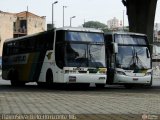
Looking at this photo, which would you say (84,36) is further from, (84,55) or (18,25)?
(18,25)

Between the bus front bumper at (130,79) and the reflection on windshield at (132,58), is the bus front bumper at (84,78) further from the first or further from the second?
the reflection on windshield at (132,58)

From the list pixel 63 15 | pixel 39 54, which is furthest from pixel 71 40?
pixel 63 15

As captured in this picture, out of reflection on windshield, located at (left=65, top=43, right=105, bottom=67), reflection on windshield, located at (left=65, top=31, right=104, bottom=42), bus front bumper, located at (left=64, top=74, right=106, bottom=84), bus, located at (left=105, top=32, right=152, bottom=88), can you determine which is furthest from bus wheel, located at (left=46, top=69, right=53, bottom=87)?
bus, located at (left=105, top=32, right=152, bottom=88)

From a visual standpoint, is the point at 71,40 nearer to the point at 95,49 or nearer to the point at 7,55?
the point at 95,49

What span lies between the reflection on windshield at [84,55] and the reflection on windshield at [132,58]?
2.17 metres

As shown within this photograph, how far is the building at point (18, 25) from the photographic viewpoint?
111 m

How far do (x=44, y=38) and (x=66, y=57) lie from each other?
2.91m

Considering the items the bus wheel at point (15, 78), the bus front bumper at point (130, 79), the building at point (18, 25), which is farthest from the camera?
the building at point (18, 25)

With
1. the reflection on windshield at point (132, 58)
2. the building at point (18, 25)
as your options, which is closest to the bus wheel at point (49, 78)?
the reflection on windshield at point (132, 58)

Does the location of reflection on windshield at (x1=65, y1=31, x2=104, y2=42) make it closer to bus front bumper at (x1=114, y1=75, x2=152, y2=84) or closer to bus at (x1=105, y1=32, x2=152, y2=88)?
bus at (x1=105, y1=32, x2=152, y2=88)

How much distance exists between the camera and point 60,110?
13.7 m

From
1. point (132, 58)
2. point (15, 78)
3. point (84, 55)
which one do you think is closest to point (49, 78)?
point (84, 55)

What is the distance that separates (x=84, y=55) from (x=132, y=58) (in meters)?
3.65

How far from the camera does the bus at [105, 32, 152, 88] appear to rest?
29.8 meters
